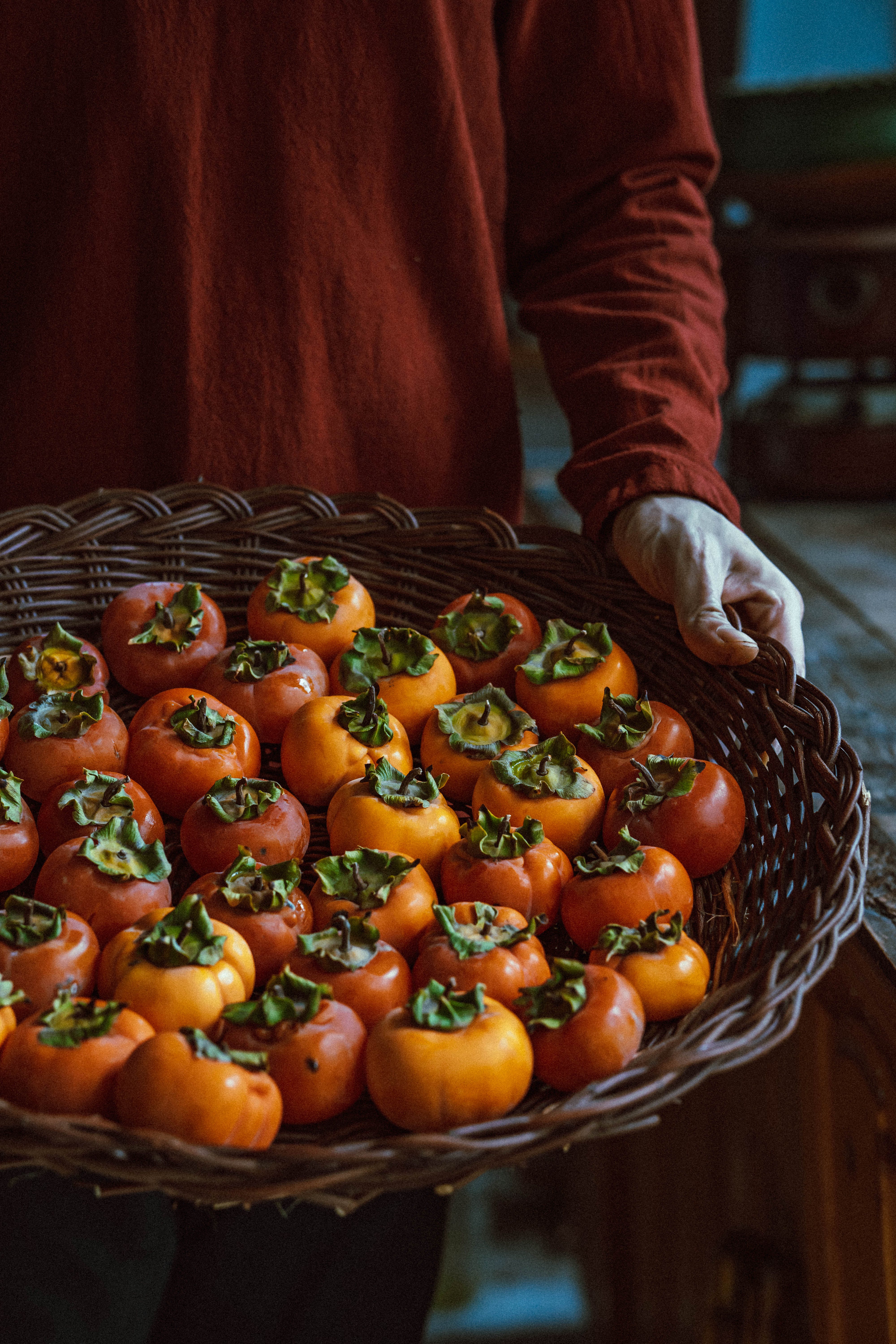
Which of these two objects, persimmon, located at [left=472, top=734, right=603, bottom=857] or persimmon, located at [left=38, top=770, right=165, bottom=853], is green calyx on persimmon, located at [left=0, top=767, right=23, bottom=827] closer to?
persimmon, located at [left=38, top=770, right=165, bottom=853]

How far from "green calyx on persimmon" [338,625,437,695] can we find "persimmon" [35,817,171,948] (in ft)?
0.77

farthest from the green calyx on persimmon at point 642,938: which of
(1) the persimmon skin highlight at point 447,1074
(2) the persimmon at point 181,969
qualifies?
(2) the persimmon at point 181,969

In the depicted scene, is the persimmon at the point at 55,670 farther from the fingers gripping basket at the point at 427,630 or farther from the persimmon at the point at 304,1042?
the persimmon at the point at 304,1042

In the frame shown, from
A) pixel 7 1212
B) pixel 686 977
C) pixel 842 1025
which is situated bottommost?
pixel 842 1025

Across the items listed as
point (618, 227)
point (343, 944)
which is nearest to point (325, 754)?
point (343, 944)

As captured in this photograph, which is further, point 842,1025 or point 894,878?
point 842,1025

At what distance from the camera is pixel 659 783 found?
0.78 meters

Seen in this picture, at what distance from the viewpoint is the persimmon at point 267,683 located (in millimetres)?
911

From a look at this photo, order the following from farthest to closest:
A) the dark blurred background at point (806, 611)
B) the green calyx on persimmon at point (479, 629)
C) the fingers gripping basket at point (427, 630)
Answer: the dark blurred background at point (806, 611) < the green calyx on persimmon at point (479, 629) < the fingers gripping basket at point (427, 630)

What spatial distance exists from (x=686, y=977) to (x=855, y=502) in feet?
5.21

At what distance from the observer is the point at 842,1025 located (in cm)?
102

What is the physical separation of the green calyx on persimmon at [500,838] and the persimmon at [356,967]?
3.7 inches

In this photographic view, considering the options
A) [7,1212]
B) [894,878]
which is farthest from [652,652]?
[7,1212]

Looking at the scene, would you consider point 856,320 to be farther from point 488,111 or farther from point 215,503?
point 215,503
